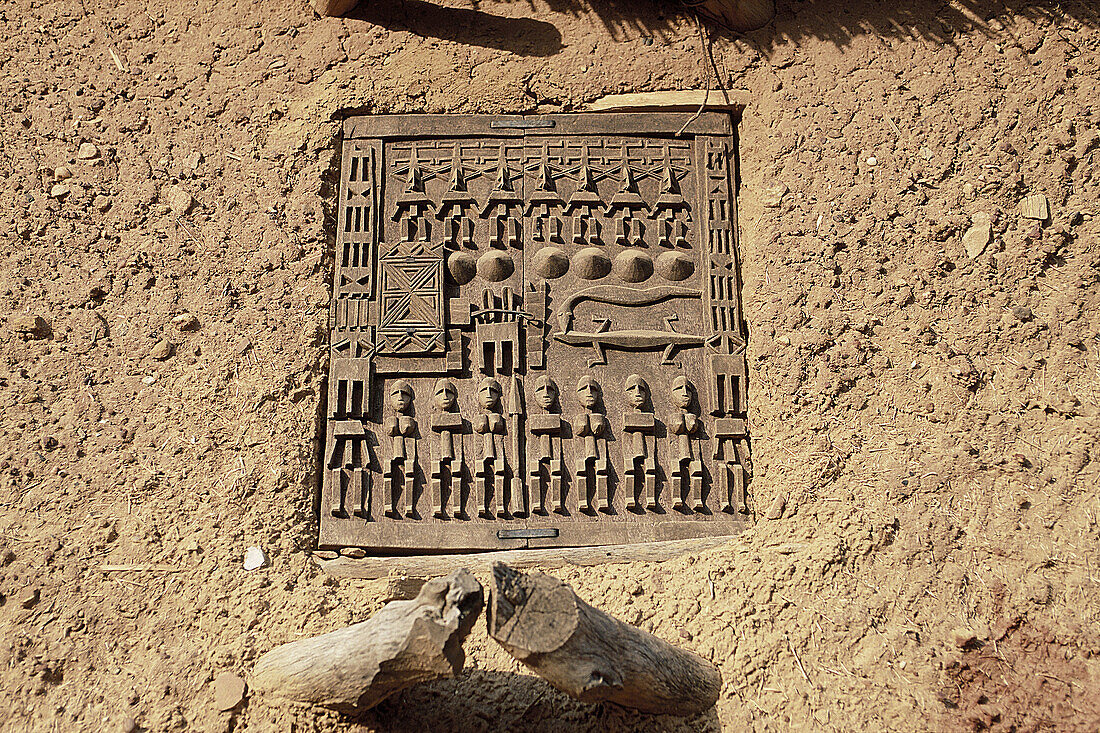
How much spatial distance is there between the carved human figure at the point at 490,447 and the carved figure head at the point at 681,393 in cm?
85

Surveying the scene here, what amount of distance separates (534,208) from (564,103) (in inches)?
26.7

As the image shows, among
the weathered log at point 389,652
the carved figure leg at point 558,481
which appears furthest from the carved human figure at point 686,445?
the weathered log at point 389,652

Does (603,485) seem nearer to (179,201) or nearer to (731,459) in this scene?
(731,459)

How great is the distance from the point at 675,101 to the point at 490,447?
7.31 feet

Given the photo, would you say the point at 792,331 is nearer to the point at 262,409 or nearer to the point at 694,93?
the point at 694,93

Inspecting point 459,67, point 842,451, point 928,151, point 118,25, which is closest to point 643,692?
point 842,451

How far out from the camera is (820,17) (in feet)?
16.0

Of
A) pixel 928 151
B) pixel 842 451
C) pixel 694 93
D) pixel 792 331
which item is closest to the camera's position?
pixel 842 451

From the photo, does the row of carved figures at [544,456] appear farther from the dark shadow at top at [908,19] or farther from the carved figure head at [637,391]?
the dark shadow at top at [908,19]

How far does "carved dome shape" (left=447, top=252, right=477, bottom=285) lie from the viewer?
14.5ft

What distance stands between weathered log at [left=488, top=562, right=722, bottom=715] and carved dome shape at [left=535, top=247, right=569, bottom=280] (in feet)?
6.71

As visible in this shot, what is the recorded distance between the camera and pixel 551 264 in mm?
4445

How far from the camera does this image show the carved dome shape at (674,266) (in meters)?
4.45

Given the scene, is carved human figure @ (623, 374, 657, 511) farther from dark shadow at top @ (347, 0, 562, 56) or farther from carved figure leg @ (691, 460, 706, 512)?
dark shadow at top @ (347, 0, 562, 56)
